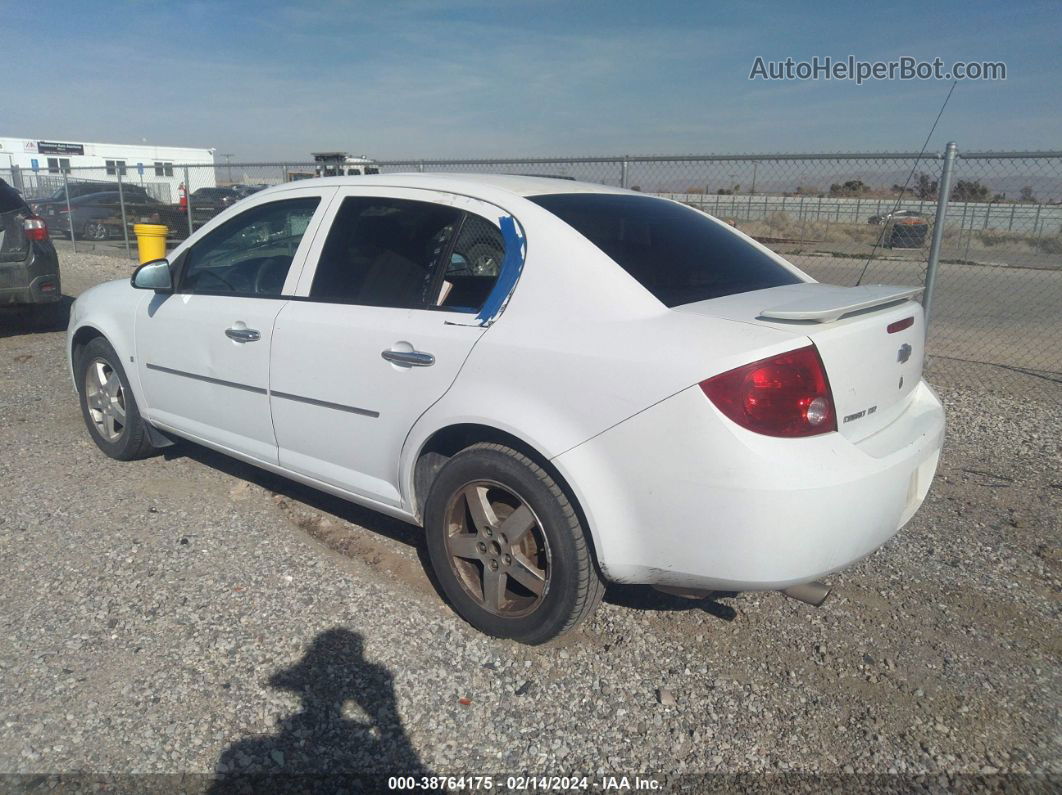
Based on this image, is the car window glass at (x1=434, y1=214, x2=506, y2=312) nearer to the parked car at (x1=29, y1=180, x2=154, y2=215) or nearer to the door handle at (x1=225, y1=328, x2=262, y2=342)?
the door handle at (x1=225, y1=328, x2=262, y2=342)

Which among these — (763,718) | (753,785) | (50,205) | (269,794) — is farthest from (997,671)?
(50,205)

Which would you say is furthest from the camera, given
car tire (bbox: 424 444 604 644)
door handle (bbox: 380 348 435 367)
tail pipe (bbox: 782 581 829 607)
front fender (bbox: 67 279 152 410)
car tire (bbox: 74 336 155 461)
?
car tire (bbox: 74 336 155 461)

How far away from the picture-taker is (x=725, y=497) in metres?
2.44

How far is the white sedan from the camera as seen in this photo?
2.48 m

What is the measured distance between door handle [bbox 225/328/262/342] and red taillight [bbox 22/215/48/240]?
612 centimetres

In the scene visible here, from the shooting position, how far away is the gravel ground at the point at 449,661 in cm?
256

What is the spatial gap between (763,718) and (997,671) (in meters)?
0.98

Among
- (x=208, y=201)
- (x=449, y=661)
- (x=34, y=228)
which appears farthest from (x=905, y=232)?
(x=208, y=201)

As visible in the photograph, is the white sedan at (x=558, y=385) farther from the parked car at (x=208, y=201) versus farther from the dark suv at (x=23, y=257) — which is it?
the parked car at (x=208, y=201)

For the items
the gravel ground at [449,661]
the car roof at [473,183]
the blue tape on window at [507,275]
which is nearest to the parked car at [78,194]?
the gravel ground at [449,661]

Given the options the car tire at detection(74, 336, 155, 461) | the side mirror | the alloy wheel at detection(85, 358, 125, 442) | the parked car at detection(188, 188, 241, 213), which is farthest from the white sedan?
the parked car at detection(188, 188, 241, 213)

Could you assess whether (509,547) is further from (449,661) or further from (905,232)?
(905,232)

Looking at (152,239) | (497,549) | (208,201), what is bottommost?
(497,549)

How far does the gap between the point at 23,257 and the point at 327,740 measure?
25.9 ft
